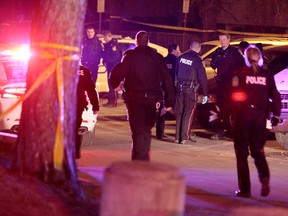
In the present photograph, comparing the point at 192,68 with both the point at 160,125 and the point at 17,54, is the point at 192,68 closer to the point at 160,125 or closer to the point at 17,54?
the point at 160,125

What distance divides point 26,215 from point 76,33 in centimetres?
183

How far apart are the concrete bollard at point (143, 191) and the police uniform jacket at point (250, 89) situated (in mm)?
3354

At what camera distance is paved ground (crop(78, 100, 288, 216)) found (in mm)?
8336

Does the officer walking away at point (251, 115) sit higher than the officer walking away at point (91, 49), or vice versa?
the officer walking away at point (91, 49)

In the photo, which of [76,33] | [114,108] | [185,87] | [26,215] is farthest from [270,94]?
[114,108]

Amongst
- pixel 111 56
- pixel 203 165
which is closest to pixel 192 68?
pixel 203 165

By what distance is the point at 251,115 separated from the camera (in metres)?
8.60

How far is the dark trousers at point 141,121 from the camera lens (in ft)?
31.5

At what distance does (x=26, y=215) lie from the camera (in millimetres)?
6508

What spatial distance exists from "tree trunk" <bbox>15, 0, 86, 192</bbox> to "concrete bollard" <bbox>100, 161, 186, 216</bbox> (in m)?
1.75

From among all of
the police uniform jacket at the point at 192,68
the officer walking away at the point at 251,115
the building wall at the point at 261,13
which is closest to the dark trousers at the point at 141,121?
the officer walking away at the point at 251,115

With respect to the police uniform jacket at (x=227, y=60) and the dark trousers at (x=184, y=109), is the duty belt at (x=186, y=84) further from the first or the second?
the police uniform jacket at (x=227, y=60)

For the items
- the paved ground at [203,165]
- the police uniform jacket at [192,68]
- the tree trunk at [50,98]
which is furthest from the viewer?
the police uniform jacket at [192,68]

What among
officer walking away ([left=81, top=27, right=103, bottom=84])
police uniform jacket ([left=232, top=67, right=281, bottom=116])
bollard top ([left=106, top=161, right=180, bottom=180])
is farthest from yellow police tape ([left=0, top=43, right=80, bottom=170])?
officer walking away ([left=81, top=27, right=103, bottom=84])
